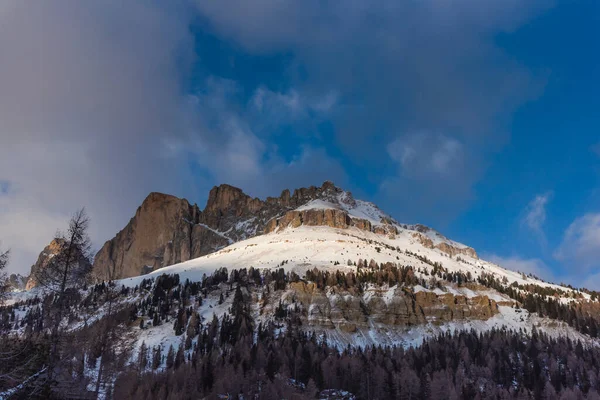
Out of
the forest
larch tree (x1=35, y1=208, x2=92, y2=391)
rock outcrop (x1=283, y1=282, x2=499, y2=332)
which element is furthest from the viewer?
rock outcrop (x1=283, y1=282, x2=499, y2=332)

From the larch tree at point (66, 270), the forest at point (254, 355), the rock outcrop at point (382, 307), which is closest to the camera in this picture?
the larch tree at point (66, 270)

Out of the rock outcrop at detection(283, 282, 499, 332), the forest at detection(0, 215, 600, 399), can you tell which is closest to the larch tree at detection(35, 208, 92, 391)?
the forest at detection(0, 215, 600, 399)

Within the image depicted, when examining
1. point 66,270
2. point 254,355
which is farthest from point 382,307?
point 66,270

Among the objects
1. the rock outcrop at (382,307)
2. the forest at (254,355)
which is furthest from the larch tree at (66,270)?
the rock outcrop at (382,307)

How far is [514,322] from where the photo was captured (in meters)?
156

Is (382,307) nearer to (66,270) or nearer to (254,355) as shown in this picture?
(254,355)

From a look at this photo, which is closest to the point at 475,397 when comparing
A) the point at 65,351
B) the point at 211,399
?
the point at 211,399

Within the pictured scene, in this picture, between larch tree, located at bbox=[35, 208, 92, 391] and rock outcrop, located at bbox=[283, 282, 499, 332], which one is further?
rock outcrop, located at bbox=[283, 282, 499, 332]

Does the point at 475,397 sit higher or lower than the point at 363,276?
lower

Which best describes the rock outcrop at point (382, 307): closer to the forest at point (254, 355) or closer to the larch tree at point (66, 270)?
the forest at point (254, 355)

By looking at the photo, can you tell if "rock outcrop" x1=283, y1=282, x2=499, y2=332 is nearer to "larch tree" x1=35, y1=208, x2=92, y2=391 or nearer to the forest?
the forest

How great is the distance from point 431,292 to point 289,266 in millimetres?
58042

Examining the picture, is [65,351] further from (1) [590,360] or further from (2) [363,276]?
(2) [363,276]

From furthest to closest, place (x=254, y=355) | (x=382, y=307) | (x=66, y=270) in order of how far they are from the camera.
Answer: (x=382, y=307) < (x=254, y=355) < (x=66, y=270)
